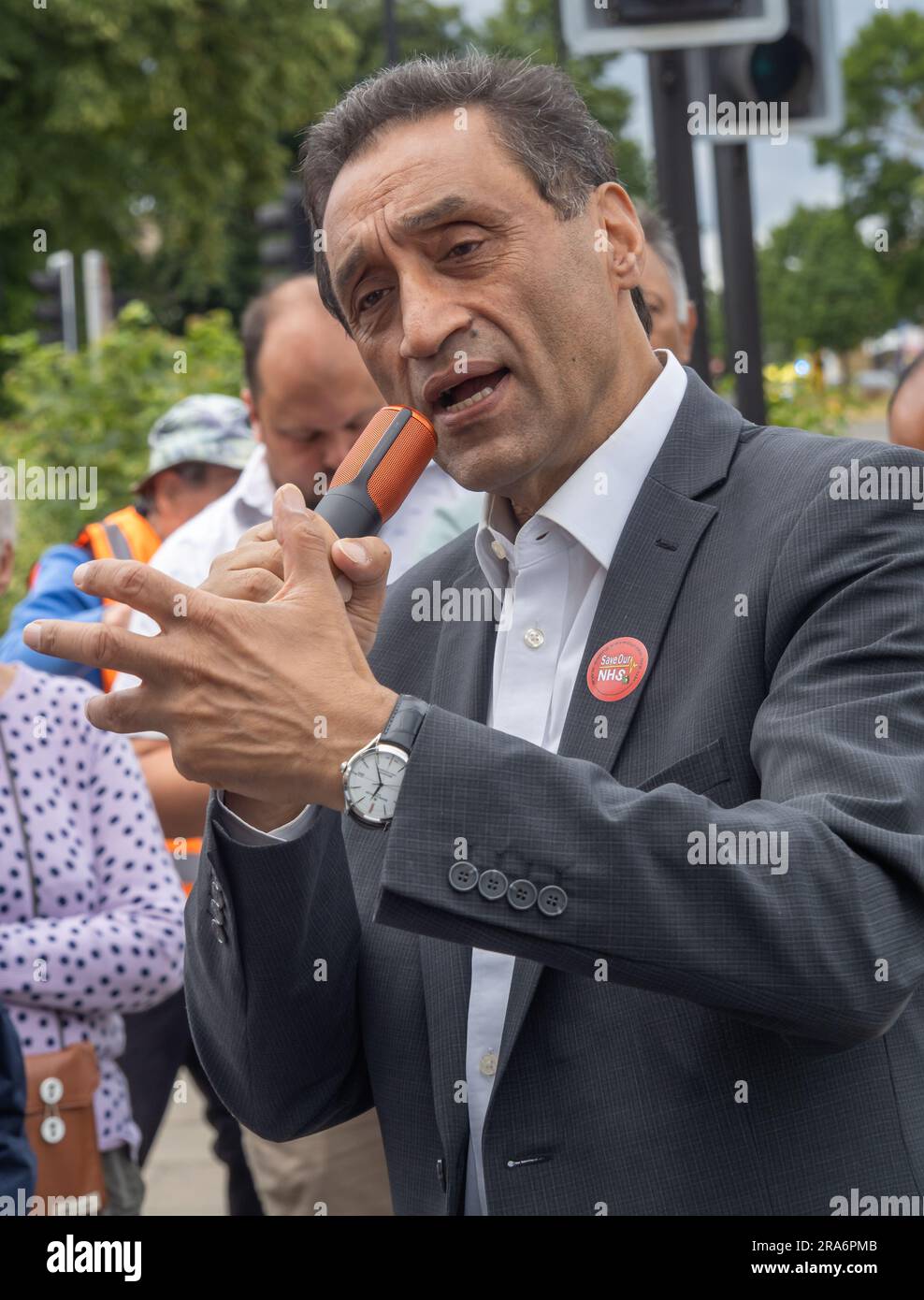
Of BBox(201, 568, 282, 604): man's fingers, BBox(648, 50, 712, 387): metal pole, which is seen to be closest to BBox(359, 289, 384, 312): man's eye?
BBox(201, 568, 282, 604): man's fingers

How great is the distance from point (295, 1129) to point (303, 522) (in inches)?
38.2

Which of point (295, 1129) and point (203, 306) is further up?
point (295, 1129)

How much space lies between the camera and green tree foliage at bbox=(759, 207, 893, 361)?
2267 inches

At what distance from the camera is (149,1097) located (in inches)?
190

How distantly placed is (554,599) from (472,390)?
31 cm

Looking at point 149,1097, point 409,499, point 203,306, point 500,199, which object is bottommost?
point 203,306

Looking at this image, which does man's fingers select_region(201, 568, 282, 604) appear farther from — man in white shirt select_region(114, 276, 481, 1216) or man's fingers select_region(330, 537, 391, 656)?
man in white shirt select_region(114, 276, 481, 1216)

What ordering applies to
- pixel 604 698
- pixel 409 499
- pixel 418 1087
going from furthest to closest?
pixel 409 499, pixel 418 1087, pixel 604 698

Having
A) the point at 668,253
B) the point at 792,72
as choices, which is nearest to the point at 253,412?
the point at 668,253

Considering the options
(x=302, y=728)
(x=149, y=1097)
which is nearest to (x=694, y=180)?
(x=149, y=1097)

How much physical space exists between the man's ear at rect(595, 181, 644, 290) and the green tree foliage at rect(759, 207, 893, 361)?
5298cm

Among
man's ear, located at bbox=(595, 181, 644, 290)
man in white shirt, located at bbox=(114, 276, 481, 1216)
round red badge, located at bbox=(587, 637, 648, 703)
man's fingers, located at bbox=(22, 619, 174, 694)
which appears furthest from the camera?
man in white shirt, located at bbox=(114, 276, 481, 1216)

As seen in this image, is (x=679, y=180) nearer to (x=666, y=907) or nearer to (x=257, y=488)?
(x=257, y=488)

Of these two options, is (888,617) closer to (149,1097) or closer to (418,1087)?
(418,1087)
